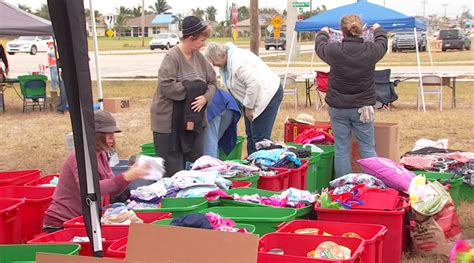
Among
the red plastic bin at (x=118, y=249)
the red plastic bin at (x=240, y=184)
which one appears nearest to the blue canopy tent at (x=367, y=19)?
the red plastic bin at (x=240, y=184)

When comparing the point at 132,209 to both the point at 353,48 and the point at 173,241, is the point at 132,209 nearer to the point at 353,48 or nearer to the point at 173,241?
the point at 173,241

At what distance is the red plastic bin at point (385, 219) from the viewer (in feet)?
13.2

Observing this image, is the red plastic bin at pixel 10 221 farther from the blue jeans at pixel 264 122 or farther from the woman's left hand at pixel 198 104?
the blue jeans at pixel 264 122

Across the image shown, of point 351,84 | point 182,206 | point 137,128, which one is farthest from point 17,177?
point 137,128

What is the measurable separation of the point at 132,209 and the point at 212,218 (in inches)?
28.8

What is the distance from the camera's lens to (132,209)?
398cm

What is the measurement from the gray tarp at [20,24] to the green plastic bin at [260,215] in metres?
7.47

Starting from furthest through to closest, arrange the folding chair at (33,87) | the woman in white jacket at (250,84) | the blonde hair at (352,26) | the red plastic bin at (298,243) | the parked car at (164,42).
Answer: the parked car at (164,42)
the folding chair at (33,87)
the woman in white jacket at (250,84)
the blonde hair at (352,26)
the red plastic bin at (298,243)

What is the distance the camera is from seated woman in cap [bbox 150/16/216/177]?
17.1 ft

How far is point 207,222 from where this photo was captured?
130 inches

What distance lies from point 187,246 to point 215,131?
3.13 metres

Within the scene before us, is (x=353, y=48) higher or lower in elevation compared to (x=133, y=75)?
higher

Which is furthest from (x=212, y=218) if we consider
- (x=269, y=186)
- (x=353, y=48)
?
(x=353, y=48)

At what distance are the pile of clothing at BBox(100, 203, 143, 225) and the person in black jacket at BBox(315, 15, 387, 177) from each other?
288 cm
